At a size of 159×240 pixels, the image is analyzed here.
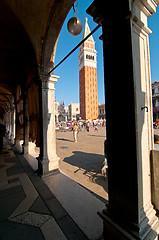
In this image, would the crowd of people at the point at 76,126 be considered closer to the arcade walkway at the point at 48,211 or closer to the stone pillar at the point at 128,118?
the arcade walkway at the point at 48,211

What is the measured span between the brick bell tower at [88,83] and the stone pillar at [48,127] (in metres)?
48.2

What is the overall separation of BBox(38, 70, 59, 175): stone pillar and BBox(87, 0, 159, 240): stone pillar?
2.38 m

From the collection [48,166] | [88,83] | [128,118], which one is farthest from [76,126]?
[88,83]

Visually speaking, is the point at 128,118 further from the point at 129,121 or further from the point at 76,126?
the point at 76,126

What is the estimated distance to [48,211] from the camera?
196cm

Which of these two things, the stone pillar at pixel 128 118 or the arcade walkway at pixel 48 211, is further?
the arcade walkway at pixel 48 211

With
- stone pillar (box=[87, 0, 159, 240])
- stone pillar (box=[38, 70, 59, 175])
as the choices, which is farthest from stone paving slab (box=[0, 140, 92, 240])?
stone pillar (box=[87, 0, 159, 240])

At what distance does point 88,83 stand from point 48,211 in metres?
55.6

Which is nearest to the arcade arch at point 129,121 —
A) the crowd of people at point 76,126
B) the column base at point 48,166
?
the column base at point 48,166

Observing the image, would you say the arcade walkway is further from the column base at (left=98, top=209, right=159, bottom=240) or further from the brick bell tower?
the brick bell tower

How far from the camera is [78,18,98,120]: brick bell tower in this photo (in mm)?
52875

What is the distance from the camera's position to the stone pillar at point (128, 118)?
1.11 meters

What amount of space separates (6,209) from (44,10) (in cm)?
447

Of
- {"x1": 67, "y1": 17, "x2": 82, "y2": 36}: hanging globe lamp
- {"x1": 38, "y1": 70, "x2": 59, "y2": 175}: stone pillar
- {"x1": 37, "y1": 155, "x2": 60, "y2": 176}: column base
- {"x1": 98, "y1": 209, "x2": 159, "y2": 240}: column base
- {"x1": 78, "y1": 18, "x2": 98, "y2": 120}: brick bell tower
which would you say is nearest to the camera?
{"x1": 98, "y1": 209, "x2": 159, "y2": 240}: column base
